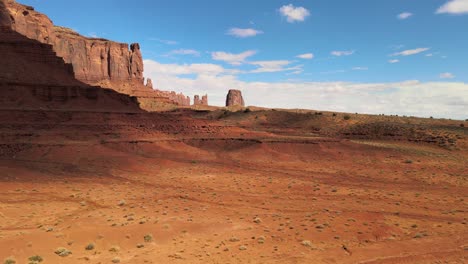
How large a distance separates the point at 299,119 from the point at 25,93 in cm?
5840

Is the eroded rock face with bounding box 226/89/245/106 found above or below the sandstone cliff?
below

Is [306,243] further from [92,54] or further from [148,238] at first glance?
[92,54]

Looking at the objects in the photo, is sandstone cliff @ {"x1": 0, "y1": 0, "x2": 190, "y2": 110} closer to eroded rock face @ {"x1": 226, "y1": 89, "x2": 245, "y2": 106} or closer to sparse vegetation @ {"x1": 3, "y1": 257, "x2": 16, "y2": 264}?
eroded rock face @ {"x1": 226, "y1": 89, "x2": 245, "y2": 106}

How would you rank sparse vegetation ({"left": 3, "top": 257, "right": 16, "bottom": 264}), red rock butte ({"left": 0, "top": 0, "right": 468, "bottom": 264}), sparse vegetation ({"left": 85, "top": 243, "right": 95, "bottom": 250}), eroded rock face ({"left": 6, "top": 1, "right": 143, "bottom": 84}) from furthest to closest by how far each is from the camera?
eroded rock face ({"left": 6, "top": 1, "right": 143, "bottom": 84}), red rock butte ({"left": 0, "top": 0, "right": 468, "bottom": 264}), sparse vegetation ({"left": 85, "top": 243, "right": 95, "bottom": 250}), sparse vegetation ({"left": 3, "top": 257, "right": 16, "bottom": 264})

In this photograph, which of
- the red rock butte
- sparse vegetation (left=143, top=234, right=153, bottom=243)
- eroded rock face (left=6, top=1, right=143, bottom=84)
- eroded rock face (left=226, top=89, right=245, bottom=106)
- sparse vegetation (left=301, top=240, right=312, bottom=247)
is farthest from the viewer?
eroded rock face (left=226, top=89, right=245, bottom=106)

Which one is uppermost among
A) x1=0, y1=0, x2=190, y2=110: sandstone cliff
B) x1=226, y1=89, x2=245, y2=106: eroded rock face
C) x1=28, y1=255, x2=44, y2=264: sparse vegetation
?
x1=0, y1=0, x2=190, y2=110: sandstone cliff

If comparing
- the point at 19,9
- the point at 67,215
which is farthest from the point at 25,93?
the point at 19,9

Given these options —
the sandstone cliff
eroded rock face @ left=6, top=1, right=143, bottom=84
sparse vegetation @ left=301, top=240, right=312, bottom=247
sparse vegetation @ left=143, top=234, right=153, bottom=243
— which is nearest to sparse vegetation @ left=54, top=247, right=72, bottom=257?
sparse vegetation @ left=143, top=234, right=153, bottom=243

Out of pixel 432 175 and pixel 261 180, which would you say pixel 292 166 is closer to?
pixel 261 180

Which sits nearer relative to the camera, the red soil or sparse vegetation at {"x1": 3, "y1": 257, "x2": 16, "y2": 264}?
sparse vegetation at {"x1": 3, "y1": 257, "x2": 16, "y2": 264}

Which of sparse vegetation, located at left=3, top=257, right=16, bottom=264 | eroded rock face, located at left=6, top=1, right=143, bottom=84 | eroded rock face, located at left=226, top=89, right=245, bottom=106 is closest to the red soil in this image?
sparse vegetation, located at left=3, top=257, right=16, bottom=264

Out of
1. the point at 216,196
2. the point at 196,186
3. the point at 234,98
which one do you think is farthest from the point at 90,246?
the point at 234,98

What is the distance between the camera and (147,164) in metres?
32.6

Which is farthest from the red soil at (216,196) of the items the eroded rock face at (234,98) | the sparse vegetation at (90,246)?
the eroded rock face at (234,98)
